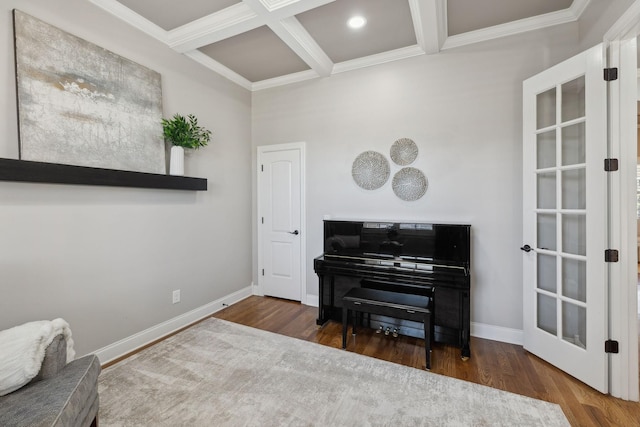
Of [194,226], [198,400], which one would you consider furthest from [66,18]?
[198,400]

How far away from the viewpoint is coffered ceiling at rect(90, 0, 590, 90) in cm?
227

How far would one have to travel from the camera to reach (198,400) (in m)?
1.83

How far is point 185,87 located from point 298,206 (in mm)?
1830

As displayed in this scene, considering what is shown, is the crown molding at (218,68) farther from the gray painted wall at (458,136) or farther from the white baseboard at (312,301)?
the white baseboard at (312,301)

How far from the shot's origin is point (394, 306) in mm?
2307

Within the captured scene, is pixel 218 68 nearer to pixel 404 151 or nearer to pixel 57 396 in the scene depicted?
pixel 404 151

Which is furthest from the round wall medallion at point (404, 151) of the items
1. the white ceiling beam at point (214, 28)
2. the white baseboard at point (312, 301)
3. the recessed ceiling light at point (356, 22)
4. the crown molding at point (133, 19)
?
the crown molding at point (133, 19)

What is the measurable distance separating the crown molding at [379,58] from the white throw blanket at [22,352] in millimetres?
3370

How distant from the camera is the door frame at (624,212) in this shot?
180 cm

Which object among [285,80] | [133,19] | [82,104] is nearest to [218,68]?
[285,80]

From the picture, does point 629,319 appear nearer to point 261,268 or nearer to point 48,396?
point 48,396

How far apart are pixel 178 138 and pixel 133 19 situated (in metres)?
1.04

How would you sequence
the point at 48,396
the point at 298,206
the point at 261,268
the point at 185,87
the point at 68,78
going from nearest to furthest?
1. the point at 48,396
2. the point at 68,78
3. the point at 185,87
4. the point at 298,206
5. the point at 261,268

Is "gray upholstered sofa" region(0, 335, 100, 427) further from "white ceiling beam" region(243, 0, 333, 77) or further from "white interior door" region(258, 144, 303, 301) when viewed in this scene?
"white ceiling beam" region(243, 0, 333, 77)
